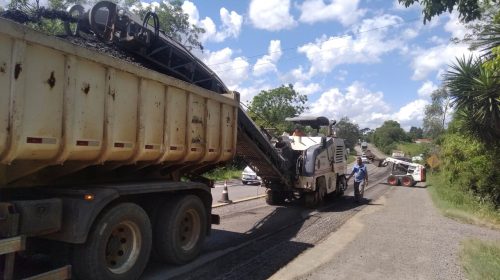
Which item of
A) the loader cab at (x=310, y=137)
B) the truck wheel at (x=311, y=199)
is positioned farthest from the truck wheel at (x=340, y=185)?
the truck wheel at (x=311, y=199)

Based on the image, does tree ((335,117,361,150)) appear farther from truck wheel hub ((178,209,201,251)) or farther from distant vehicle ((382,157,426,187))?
truck wheel hub ((178,209,201,251))

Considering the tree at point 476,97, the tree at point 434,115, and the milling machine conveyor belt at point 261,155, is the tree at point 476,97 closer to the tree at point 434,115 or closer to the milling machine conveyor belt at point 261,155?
the milling machine conveyor belt at point 261,155

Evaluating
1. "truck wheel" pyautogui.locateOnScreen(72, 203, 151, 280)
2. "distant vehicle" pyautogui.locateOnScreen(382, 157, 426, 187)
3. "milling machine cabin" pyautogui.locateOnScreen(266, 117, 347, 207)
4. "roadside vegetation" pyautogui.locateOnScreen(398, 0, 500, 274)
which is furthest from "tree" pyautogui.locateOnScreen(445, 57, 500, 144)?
"distant vehicle" pyautogui.locateOnScreen(382, 157, 426, 187)

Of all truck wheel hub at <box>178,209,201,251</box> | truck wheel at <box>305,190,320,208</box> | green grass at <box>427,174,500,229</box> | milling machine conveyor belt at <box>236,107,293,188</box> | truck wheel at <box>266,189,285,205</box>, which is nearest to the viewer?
truck wheel hub at <box>178,209,201,251</box>

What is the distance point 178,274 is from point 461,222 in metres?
8.54

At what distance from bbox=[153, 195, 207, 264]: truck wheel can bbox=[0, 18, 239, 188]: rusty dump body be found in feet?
2.13

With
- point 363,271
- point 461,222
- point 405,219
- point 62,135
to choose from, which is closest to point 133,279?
point 62,135

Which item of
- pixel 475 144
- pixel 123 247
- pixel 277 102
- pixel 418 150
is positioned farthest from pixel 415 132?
pixel 123 247

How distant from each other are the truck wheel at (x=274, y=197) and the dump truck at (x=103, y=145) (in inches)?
225

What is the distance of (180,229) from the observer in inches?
266

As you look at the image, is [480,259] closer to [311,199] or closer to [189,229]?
[189,229]

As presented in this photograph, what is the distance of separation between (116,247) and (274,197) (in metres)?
8.78

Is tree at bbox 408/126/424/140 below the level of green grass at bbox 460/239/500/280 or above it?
above

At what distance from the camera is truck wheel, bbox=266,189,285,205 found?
45.6ft
